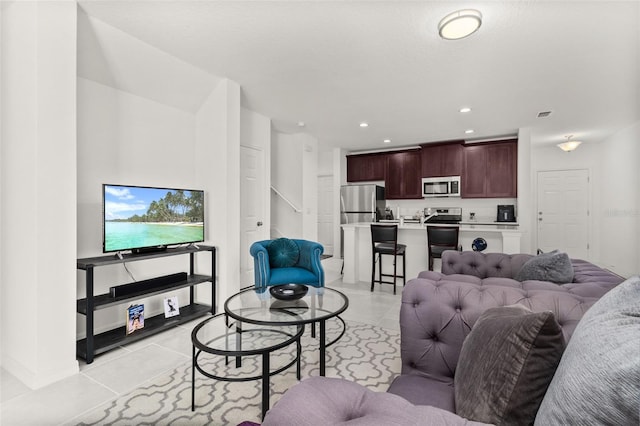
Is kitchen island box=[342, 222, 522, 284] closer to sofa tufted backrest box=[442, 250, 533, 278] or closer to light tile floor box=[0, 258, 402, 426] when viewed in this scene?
sofa tufted backrest box=[442, 250, 533, 278]

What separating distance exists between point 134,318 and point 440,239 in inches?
139

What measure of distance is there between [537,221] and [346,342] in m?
6.39

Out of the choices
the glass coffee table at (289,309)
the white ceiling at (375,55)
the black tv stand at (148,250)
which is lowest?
the glass coffee table at (289,309)

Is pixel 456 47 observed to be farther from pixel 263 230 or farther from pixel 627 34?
pixel 263 230

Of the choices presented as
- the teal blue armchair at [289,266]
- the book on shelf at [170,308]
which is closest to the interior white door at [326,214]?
the teal blue armchair at [289,266]

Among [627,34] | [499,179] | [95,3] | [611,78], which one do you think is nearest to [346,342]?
[95,3]

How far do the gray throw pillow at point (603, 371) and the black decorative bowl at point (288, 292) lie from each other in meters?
1.74

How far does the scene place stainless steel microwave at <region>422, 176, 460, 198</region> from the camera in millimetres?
5941

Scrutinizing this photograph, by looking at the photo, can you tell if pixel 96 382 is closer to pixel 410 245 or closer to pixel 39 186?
pixel 39 186

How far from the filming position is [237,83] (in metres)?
3.40

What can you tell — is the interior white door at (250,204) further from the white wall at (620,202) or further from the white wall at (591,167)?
the white wall at (591,167)

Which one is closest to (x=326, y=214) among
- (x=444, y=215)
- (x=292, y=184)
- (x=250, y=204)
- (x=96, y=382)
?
(x=292, y=184)

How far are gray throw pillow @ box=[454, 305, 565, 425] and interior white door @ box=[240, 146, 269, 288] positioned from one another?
142 inches

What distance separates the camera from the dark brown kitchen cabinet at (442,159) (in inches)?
234
